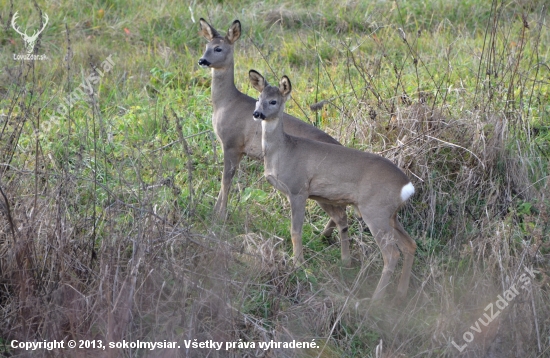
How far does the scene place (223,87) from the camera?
7.04 metres

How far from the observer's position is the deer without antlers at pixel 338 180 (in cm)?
566

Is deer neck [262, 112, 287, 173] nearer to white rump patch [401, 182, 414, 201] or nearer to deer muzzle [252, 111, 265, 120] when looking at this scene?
deer muzzle [252, 111, 265, 120]

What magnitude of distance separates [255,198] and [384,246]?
135cm

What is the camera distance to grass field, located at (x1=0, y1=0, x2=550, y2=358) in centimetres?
480

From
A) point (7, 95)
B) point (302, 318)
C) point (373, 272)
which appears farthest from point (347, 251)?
point (7, 95)

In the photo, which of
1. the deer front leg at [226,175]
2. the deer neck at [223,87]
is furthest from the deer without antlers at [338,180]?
the deer neck at [223,87]

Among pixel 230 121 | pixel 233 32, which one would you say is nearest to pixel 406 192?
pixel 230 121

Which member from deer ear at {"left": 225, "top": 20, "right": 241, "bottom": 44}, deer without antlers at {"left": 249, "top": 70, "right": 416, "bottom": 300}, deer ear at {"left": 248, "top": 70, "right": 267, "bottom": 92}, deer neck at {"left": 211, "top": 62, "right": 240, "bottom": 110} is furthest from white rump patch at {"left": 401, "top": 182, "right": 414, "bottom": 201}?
deer ear at {"left": 225, "top": 20, "right": 241, "bottom": 44}

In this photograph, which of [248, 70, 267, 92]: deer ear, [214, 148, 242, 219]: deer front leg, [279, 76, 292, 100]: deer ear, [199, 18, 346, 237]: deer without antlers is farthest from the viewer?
[199, 18, 346, 237]: deer without antlers

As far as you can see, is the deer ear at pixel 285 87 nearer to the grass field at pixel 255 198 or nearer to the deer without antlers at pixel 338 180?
the deer without antlers at pixel 338 180

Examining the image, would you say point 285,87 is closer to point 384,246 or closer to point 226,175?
point 226,175

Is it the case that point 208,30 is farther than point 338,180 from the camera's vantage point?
Yes

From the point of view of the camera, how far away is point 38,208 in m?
5.10

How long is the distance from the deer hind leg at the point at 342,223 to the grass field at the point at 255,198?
94 mm
